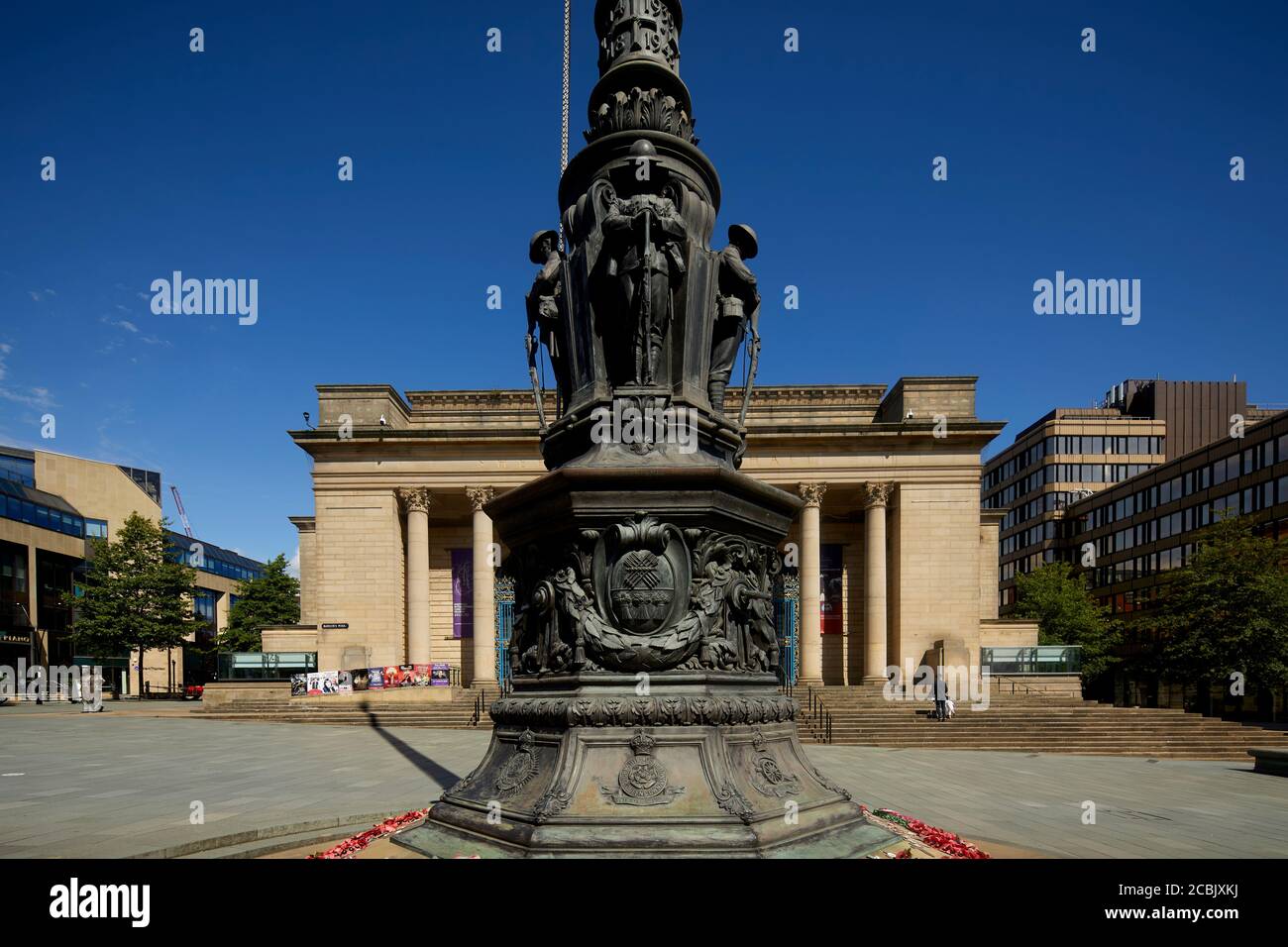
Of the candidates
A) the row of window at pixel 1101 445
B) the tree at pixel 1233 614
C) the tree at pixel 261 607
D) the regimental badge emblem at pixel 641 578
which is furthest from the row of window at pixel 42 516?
the row of window at pixel 1101 445

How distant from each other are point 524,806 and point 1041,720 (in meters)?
27.1

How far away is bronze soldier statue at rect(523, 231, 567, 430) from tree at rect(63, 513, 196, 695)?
5851 cm

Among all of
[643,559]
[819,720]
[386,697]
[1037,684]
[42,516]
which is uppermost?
[42,516]

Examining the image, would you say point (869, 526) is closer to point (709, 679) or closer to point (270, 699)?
point (270, 699)

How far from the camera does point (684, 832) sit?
4660 millimetres

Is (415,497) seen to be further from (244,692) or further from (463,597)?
(244,692)

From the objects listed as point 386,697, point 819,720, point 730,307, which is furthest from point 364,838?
point 386,697

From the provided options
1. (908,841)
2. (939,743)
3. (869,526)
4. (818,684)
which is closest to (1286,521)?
(869,526)

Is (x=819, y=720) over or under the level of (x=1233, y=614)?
under

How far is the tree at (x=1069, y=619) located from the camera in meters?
52.1

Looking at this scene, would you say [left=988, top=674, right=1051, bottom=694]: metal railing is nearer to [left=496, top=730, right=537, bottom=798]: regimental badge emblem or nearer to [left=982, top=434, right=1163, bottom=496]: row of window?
[left=496, top=730, right=537, bottom=798]: regimental badge emblem

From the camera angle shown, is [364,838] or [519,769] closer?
[519,769]

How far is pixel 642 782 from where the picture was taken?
4.88m

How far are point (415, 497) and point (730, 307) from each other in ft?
130
